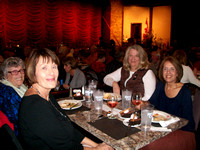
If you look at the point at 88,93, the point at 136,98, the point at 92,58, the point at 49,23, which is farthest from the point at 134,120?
the point at 49,23

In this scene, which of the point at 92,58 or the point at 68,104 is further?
the point at 92,58

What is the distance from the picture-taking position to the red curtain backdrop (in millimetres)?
9678

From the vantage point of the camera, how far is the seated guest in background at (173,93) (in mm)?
2078

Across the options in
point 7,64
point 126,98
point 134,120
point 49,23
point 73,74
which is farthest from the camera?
point 49,23

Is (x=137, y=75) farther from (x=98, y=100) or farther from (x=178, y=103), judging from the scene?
(x=98, y=100)

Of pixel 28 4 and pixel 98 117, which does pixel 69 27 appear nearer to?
pixel 28 4

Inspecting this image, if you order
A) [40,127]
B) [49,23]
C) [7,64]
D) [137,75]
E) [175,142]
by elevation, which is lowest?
[175,142]

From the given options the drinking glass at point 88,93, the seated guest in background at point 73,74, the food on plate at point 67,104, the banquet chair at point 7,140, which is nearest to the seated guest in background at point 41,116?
the banquet chair at point 7,140

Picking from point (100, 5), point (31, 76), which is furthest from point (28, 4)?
point (31, 76)

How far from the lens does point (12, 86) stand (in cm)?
222

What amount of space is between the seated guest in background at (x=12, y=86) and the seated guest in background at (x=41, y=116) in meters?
0.55

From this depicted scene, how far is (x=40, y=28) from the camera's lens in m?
10.6

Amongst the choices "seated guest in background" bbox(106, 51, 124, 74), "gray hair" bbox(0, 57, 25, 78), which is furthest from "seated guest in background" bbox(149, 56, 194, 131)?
"seated guest in background" bbox(106, 51, 124, 74)

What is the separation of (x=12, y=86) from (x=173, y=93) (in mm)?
1879
